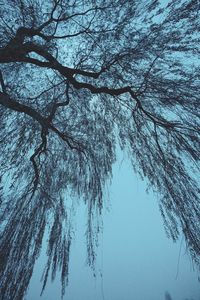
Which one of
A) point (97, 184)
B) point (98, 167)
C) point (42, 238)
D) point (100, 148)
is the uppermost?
point (100, 148)

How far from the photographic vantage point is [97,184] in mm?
4543

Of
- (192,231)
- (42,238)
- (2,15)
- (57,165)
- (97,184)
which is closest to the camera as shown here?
(192,231)

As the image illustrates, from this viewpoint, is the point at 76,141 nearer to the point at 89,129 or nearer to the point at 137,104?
the point at 89,129

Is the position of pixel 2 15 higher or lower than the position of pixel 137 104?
higher

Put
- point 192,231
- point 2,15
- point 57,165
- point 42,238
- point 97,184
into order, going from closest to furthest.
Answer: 1. point 192,231
2. point 2,15
3. point 42,238
4. point 97,184
5. point 57,165

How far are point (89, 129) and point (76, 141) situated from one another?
346 mm

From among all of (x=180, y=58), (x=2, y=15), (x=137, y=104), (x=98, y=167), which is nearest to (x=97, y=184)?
(x=98, y=167)

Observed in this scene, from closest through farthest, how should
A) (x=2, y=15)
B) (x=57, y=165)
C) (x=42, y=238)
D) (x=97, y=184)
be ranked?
(x=2, y=15) < (x=42, y=238) < (x=97, y=184) < (x=57, y=165)

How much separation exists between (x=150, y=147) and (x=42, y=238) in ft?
7.61

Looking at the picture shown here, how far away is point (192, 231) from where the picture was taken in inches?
138

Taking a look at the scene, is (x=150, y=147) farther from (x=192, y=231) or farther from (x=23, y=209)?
(x=23, y=209)

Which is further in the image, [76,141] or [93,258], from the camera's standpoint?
[76,141]

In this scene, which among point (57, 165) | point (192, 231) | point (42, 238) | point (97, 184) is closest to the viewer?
point (192, 231)

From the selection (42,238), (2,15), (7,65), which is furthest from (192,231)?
(2,15)
